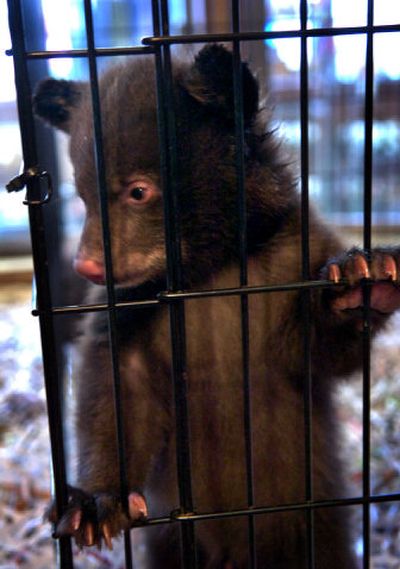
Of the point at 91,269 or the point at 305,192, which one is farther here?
the point at 91,269

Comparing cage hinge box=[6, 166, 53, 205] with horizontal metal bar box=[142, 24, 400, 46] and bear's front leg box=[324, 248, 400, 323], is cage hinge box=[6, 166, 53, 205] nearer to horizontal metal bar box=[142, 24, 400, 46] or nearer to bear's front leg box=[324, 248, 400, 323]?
horizontal metal bar box=[142, 24, 400, 46]

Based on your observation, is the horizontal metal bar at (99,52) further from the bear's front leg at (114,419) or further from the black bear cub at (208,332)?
the bear's front leg at (114,419)

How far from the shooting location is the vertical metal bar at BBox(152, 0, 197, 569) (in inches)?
43.0

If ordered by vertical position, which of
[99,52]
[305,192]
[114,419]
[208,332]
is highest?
[99,52]

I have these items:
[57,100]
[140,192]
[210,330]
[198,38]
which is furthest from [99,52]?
[210,330]

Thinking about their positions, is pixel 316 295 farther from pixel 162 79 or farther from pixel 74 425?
pixel 74 425

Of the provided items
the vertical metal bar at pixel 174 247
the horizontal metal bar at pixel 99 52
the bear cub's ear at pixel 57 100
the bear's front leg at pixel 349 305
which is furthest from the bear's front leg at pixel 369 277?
the bear cub's ear at pixel 57 100

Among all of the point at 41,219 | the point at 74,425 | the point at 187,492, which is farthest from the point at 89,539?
the point at 41,219

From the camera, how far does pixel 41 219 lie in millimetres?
1139

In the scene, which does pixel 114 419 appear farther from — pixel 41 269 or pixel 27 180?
pixel 27 180

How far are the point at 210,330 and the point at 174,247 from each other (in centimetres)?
46

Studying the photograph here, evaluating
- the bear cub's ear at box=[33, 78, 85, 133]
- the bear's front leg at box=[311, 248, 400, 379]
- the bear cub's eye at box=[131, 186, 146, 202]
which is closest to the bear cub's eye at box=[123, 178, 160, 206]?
the bear cub's eye at box=[131, 186, 146, 202]

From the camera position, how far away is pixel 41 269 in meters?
1.15

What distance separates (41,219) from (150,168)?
377 millimetres
